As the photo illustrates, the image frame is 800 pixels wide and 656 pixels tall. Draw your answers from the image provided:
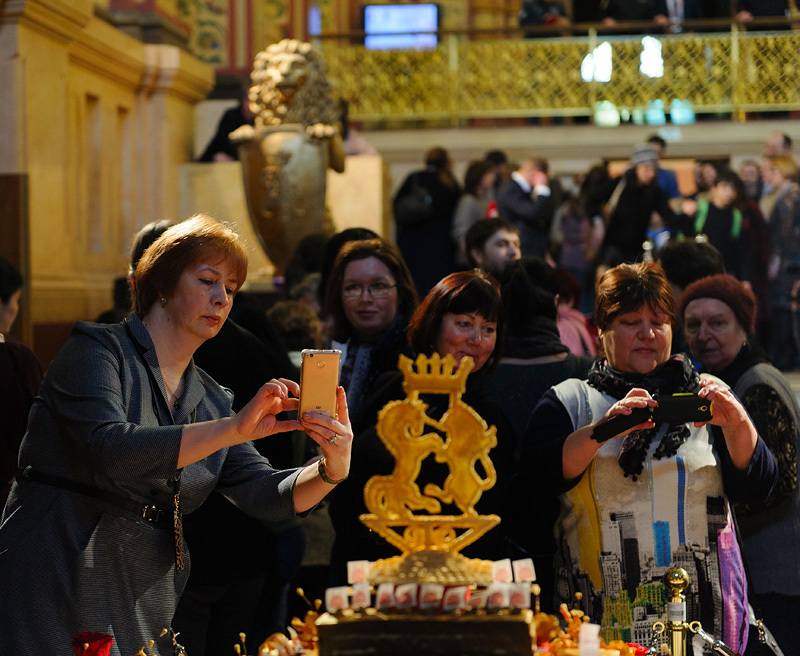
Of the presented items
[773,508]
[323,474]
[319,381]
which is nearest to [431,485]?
[319,381]

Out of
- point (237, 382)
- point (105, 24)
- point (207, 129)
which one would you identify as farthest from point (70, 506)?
point (207, 129)

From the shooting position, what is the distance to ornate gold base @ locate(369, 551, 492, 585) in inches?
69.1

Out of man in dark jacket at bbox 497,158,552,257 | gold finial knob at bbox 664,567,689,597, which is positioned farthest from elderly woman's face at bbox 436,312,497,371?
man in dark jacket at bbox 497,158,552,257

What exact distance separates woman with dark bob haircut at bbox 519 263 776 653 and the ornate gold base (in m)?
0.94

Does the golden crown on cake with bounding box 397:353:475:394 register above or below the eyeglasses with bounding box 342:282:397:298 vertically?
below

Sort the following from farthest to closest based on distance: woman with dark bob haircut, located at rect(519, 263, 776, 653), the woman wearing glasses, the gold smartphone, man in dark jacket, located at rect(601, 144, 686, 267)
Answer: man in dark jacket, located at rect(601, 144, 686, 267) < the woman wearing glasses < woman with dark bob haircut, located at rect(519, 263, 776, 653) < the gold smartphone

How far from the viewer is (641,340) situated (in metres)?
2.98

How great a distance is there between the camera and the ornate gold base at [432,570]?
5.75 ft

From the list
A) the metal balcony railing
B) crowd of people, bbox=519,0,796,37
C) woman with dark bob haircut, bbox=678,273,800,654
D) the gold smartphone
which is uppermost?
crowd of people, bbox=519,0,796,37

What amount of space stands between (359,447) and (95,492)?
0.98 metres

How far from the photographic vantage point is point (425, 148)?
1295 centimetres

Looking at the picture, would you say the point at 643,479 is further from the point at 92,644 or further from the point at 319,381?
the point at 92,644

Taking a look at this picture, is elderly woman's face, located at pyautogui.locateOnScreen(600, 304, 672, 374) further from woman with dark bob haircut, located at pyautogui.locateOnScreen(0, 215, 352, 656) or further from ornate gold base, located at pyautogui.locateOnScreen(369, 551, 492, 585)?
ornate gold base, located at pyautogui.locateOnScreen(369, 551, 492, 585)

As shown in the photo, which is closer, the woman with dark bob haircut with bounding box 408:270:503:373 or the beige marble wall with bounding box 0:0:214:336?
the woman with dark bob haircut with bounding box 408:270:503:373
